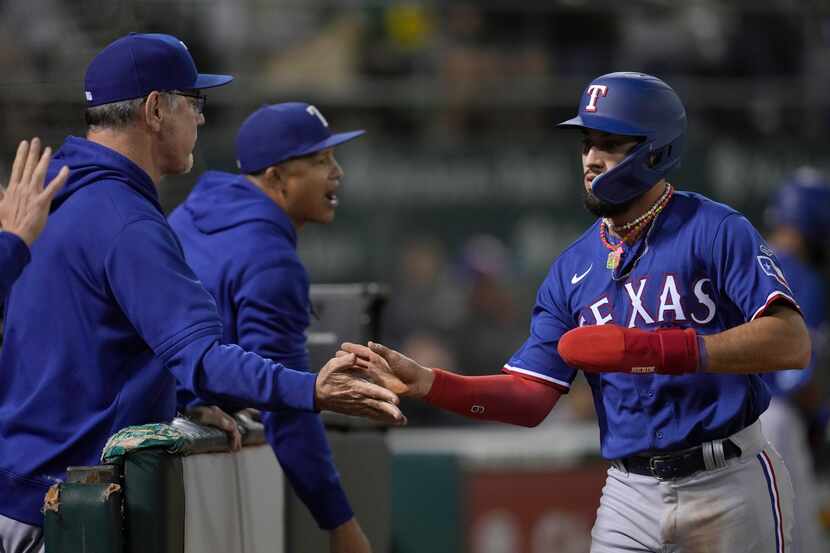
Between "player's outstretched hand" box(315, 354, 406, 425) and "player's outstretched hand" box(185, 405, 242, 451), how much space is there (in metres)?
0.57

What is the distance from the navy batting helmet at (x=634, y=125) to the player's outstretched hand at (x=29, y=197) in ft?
5.25

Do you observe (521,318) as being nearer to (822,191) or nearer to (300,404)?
(822,191)

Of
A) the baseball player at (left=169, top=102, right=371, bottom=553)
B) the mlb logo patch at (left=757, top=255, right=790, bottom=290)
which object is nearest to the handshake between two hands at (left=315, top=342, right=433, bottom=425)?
the baseball player at (left=169, top=102, right=371, bottom=553)

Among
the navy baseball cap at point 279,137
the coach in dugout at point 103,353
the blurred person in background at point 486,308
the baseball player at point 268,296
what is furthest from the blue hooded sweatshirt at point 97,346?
the blurred person in background at point 486,308

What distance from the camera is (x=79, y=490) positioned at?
3.50 metres

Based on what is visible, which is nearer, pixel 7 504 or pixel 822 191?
pixel 7 504

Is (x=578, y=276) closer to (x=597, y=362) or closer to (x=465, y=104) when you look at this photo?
(x=597, y=362)

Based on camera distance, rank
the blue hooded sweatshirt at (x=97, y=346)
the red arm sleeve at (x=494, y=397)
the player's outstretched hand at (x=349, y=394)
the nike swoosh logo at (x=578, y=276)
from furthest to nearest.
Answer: the nike swoosh logo at (x=578, y=276) < the red arm sleeve at (x=494, y=397) < the player's outstretched hand at (x=349, y=394) < the blue hooded sweatshirt at (x=97, y=346)

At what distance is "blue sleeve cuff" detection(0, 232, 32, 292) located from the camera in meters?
3.58

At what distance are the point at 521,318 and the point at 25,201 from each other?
8.25 meters

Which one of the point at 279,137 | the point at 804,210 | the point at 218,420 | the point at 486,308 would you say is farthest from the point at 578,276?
the point at 486,308

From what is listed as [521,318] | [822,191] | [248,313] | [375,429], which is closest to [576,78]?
[521,318]

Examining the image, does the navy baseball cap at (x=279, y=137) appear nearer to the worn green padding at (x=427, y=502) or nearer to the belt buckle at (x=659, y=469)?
the belt buckle at (x=659, y=469)

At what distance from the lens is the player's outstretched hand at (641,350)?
384 cm
